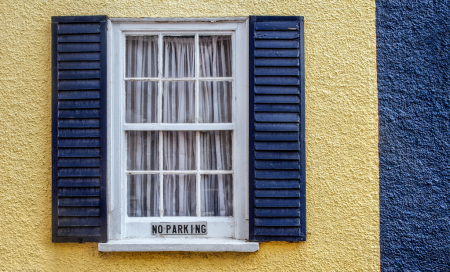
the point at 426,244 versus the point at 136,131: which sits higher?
the point at 136,131

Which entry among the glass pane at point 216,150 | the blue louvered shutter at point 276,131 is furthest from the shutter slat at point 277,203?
the glass pane at point 216,150

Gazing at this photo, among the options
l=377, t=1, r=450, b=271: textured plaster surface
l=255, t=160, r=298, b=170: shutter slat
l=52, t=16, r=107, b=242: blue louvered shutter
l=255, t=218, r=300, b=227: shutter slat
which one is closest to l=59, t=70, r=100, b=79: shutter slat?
l=52, t=16, r=107, b=242: blue louvered shutter

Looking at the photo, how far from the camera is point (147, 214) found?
2.53 meters

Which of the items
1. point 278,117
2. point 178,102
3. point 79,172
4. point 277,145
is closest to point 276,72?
point 278,117

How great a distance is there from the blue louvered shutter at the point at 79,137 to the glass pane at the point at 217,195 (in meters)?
0.79

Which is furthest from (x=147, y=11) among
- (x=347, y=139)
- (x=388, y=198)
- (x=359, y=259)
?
(x=359, y=259)

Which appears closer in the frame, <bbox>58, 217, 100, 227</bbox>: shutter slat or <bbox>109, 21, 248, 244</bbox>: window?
<bbox>58, 217, 100, 227</bbox>: shutter slat

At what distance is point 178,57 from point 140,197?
3.95 feet

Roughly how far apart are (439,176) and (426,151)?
220 millimetres

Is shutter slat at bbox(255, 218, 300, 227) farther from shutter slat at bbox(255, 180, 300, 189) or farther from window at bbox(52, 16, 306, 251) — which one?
shutter slat at bbox(255, 180, 300, 189)

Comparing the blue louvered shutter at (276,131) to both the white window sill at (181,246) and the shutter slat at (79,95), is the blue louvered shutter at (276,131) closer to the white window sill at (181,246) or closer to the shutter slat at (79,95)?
the white window sill at (181,246)

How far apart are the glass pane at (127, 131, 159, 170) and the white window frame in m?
0.06

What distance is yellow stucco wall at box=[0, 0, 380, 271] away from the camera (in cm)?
240

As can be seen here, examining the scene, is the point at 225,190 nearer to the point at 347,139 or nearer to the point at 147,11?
the point at 347,139
